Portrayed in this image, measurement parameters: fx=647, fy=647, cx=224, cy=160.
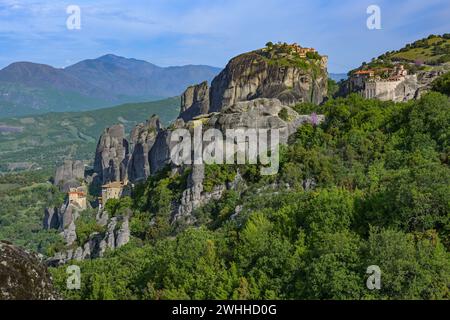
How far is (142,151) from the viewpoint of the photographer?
287 feet

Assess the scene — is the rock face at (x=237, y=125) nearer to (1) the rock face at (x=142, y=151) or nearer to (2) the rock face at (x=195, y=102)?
(2) the rock face at (x=195, y=102)

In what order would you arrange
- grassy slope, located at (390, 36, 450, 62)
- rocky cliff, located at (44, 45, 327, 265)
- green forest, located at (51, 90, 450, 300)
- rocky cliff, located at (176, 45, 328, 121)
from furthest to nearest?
grassy slope, located at (390, 36, 450, 62) < rocky cliff, located at (176, 45, 328, 121) < rocky cliff, located at (44, 45, 327, 265) < green forest, located at (51, 90, 450, 300)

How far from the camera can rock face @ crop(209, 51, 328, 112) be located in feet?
224

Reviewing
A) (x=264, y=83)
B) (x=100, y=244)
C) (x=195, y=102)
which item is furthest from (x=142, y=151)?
(x=100, y=244)

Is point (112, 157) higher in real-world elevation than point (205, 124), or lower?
lower

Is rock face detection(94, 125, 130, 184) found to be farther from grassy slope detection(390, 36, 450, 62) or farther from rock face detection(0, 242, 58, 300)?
rock face detection(0, 242, 58, 300)

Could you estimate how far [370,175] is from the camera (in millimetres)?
30422

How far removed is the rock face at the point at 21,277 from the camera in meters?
14.6

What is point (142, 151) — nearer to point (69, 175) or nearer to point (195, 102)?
point (195, 102)

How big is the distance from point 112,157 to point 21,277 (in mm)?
86299

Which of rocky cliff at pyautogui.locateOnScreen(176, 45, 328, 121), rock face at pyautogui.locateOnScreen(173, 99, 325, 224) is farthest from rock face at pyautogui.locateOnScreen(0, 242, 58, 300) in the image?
rocky cliff at pyautogui.locateOnScreen(176, 45, 328, 121)

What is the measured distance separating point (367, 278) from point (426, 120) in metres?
21.0

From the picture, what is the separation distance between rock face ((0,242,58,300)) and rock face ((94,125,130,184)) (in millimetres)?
76436
